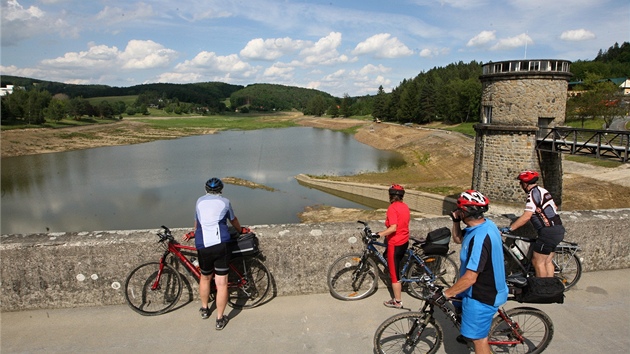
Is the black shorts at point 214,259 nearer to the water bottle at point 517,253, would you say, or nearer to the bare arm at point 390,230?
the bare arm at point 390,230

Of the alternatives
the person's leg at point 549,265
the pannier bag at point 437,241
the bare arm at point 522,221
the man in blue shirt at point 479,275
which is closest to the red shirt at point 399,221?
the pannier bag at point 437,241

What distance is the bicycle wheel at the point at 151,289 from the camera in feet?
15.0

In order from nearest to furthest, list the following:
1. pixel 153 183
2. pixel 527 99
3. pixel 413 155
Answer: pixel 527 99 < pixel 153 183 < pixel 413 155

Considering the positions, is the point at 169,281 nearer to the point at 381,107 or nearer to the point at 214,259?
the point at 214,259

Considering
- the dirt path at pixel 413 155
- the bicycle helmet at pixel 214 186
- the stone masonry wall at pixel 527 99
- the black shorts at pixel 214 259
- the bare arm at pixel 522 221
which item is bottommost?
the dirt path at pixel 413 155

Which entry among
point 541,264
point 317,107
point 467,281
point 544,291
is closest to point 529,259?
point 541,264

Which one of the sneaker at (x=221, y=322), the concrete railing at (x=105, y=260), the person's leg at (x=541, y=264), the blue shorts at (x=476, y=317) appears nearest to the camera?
the blue shorts at (x=476, y=317)

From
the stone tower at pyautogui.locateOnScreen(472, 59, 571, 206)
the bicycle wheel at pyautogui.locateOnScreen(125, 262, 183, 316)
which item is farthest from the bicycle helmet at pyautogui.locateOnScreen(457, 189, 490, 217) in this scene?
the stone tower at pyautogui.locateOnScreen(472, 59, 571, 206)

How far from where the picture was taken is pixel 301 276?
16.1ft

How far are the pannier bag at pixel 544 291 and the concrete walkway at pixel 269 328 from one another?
2.45 ft

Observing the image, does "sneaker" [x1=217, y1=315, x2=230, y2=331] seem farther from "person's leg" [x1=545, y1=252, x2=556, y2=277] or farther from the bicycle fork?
"person's leg" [x1=545, y1=252, x2=556, y2=277]

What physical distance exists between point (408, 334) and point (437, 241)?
1.44 meters

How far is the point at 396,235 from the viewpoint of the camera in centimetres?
462

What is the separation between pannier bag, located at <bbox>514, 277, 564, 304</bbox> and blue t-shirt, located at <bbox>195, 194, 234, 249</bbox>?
2.94 meters
